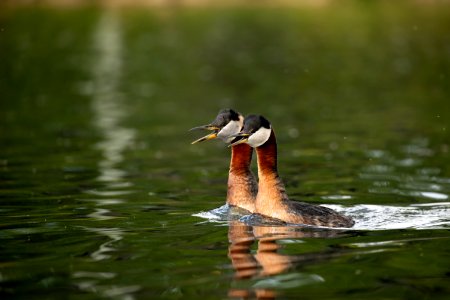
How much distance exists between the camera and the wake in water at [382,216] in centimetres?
1346

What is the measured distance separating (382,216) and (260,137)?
2.37 m

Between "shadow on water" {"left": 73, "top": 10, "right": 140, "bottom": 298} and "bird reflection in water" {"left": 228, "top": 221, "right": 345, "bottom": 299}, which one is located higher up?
"shadow on water" {"left": 73, "top": 10, "right": 140, "bottom": 298}

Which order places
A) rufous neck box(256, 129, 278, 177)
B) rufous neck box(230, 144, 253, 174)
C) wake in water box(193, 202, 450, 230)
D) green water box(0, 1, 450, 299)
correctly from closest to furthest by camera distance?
1. green water box(0, 1, 450, 299)
2. rufous neck box(256, 129, 278, 177)
3. wake in water box(193, 202, 450, 230)
4. rufous neck box(230, 144, 253, 174)

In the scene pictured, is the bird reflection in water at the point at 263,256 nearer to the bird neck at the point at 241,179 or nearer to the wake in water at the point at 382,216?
the wake in water at the point at 382,216

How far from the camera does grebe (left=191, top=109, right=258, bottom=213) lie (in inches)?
591

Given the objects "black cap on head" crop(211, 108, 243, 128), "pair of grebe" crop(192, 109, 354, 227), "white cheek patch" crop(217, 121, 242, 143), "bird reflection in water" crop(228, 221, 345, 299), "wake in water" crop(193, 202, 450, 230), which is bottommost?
"bird reflection in water" crop(228, 221, 345, 299)

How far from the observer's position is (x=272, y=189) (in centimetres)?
1337

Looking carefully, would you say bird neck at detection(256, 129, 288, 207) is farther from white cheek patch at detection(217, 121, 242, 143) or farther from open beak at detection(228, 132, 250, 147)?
white cheek patch at detection(217, 121, 242, 143)

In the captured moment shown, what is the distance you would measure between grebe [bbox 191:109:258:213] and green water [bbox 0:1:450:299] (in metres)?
0.58

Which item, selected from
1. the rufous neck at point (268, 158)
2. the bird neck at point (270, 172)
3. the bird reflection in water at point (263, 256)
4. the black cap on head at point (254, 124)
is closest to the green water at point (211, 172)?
the bird reflection in water at point (263, 256)

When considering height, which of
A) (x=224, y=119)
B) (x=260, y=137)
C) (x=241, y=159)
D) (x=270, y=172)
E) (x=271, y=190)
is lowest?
(x=271, y=190)

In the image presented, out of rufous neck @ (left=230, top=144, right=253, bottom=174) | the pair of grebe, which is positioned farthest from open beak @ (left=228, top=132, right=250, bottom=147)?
rufous neck @ (left=230, top=144, right=253, bottom=174)

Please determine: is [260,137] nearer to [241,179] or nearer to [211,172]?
[241,179]

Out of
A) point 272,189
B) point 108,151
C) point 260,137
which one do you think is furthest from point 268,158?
point 108,151
